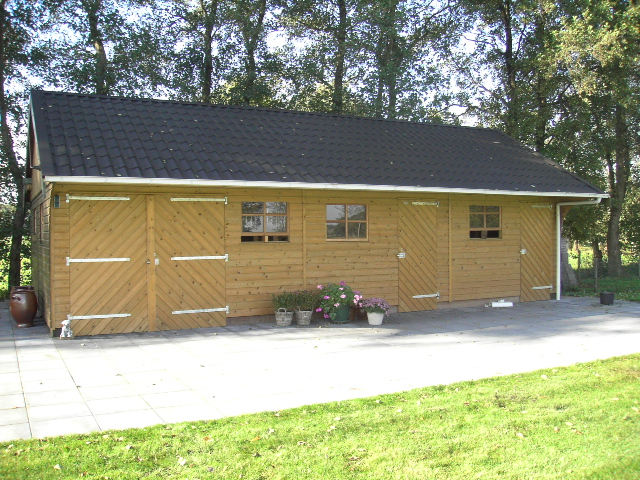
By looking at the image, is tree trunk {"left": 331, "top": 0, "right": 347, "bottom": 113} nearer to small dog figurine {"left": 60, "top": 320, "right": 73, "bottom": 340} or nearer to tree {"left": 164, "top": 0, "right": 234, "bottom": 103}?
tree {"left": 164, "top": 0, "right": 234, "bottom": 103}

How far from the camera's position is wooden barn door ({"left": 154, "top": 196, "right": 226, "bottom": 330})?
922 centimetres

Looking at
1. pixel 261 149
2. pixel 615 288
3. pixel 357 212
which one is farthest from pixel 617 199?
pixel 261 149

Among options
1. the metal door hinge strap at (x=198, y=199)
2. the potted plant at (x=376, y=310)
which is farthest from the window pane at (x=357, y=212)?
the metal door hinge strap at (x=198, y=199)

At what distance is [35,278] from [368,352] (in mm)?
8434

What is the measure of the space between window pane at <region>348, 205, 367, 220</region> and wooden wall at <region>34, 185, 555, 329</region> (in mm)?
115

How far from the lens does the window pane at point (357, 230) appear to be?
10773mm

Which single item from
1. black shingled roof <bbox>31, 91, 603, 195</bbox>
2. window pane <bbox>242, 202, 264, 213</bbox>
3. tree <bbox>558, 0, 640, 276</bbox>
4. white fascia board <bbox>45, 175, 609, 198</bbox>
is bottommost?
window pane <bbox>242, 202, 264, 213</bbox>

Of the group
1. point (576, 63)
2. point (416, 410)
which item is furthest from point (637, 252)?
point (416, 410)

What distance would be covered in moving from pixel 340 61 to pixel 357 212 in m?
10.7

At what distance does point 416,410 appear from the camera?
4.95 meters

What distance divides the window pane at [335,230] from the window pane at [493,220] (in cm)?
355

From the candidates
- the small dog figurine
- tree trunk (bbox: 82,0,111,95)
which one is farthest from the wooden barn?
tree trunk (bbox: 82,0,111,95)

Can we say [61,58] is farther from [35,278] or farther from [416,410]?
[416,410]

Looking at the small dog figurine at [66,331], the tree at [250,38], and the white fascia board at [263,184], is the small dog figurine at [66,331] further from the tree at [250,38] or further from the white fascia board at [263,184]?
the tree at [250,38]
